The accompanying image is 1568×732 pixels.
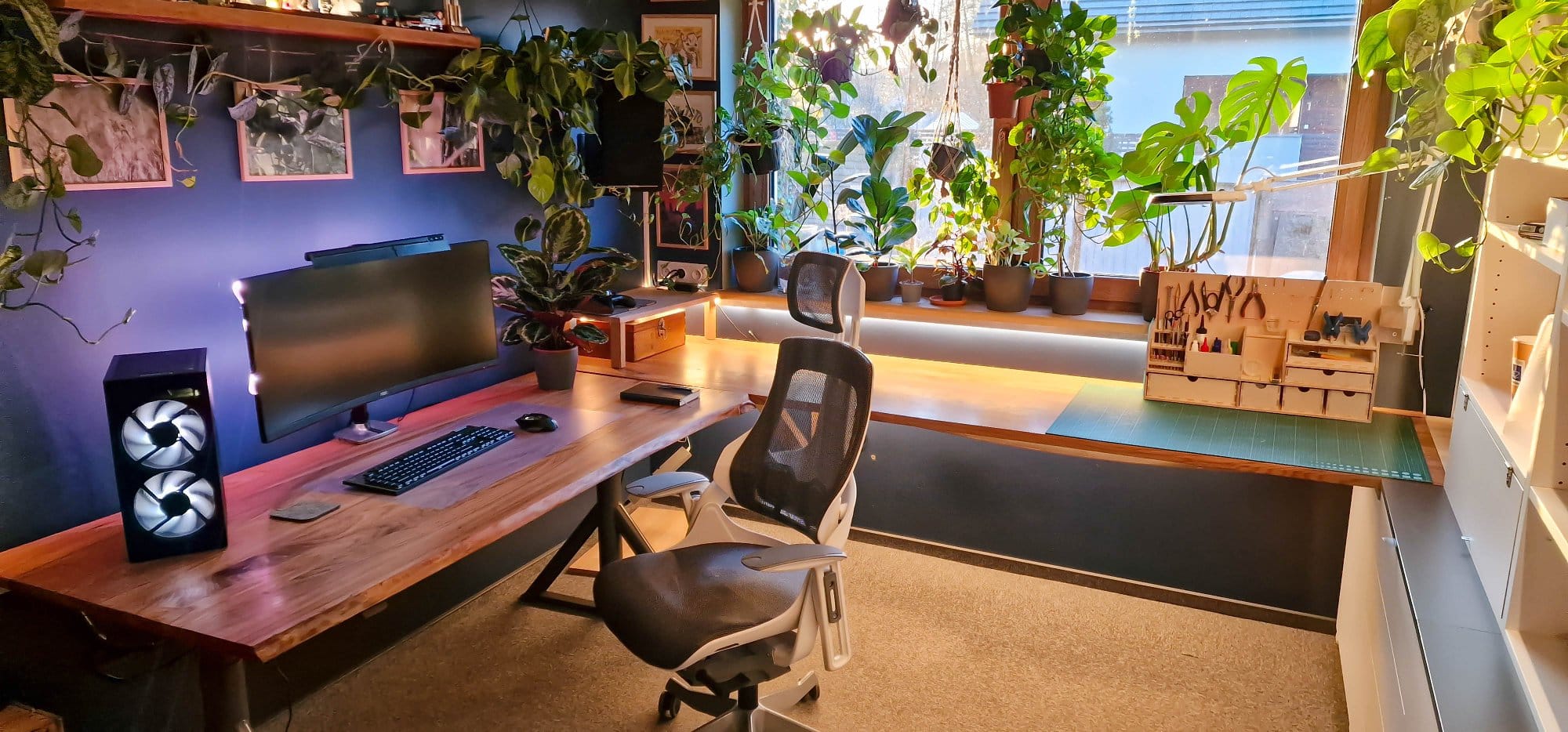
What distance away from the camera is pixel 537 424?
8.73 ft

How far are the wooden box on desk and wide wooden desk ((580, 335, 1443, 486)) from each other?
37 millimetres

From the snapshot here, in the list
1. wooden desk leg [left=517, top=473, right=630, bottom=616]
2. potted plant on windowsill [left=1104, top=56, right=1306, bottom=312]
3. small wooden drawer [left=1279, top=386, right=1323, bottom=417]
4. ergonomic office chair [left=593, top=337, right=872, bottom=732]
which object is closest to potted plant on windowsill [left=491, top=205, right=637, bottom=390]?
wooden desk leg [left=517, top=473, right=630, bottom=616]

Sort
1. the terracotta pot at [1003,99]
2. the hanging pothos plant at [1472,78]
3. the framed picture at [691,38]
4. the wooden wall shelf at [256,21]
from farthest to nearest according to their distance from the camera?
the framed picture at [691,38] → the terracotta pot at [1003,99] → the wooden wall shelf at [256,21] → the hanging pothos plant at [1472,78]

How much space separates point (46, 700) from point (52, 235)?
3.18ft

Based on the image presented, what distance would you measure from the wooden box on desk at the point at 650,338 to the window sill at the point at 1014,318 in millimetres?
349

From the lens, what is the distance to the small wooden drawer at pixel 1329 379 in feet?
9.57

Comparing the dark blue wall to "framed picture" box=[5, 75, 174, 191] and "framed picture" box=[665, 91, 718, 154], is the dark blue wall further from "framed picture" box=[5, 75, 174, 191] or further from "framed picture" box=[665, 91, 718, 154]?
"framed picture" box=[665, 91, 718, 154]

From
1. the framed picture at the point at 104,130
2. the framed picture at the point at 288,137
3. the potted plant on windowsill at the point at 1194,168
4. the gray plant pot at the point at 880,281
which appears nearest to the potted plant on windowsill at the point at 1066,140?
the potted plant on windowsill at the point at 1194,168

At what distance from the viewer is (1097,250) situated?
11.8ft

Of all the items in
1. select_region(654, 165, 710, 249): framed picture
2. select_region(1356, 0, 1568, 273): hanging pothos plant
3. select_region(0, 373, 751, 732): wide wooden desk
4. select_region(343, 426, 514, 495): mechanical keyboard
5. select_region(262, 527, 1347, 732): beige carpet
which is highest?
select_region(1356, 0, 1568, 273): hanging pothos plant

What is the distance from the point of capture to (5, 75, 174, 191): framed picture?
1967 millimetres

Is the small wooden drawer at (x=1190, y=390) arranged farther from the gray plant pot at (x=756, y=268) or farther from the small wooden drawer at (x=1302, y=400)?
the gray plant pot at (x=756, y=268)

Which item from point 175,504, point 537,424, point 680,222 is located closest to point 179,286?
point 175,504

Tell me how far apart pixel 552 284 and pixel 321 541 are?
1.25m
